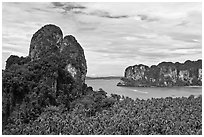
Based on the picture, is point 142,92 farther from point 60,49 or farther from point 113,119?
point 113,119

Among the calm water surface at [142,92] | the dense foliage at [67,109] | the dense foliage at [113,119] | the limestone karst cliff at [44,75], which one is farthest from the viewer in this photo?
the calm water surface at [142,92]

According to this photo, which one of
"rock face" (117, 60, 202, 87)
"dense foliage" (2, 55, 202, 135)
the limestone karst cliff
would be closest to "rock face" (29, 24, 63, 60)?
the limestone karst cliff

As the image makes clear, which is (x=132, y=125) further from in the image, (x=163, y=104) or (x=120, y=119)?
(x=163, y=104)

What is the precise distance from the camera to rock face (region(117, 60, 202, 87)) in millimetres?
27341

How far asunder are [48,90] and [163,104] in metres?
4.24

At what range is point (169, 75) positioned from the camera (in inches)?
1089

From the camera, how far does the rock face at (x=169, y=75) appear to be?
27341 mm

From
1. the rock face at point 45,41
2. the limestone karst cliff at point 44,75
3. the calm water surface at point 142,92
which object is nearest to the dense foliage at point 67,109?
the limestone karst cliff at point 44,75

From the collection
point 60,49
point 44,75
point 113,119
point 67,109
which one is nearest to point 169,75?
point 60,49

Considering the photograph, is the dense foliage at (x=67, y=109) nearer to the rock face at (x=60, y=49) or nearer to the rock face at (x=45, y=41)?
the rock face at (x=60, y=49)

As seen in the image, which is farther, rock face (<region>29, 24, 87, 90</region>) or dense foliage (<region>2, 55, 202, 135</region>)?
rock face (<region>29, 24, 87, 90</region>)

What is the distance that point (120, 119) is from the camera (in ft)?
26.2

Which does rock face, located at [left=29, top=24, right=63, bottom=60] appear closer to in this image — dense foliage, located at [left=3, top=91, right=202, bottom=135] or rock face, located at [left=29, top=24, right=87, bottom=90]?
rock face, located at [left=29, top=24, right=87, bottom=90]

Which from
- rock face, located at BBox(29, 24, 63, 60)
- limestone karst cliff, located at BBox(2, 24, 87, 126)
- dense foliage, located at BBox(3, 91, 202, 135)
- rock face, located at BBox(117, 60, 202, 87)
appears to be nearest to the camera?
dense foliage, located at BBox(3, 91, 202, 135)
